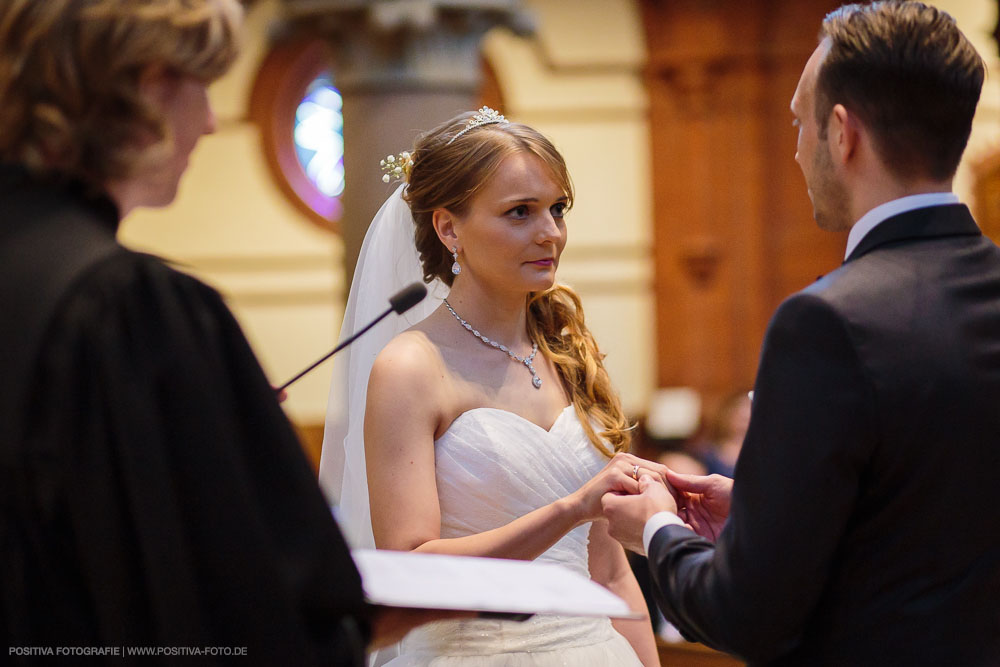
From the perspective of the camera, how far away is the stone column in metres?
5.29

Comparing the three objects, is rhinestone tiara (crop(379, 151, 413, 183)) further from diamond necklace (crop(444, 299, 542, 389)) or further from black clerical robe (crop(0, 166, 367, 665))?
black clerical robe (crop(0, 166, 367, 665))

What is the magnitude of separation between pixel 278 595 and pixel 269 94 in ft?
25.7

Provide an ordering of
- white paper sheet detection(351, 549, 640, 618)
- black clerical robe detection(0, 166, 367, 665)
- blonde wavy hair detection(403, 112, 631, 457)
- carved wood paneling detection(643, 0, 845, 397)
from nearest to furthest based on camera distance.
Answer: black clerical robe detection(0, 166, 367, 665)
white paper sheet detection(351, 549, 640, 618)
blonde wavy hair detection(403, 112, 631, 457)
carved wood paneling detection(643, 0, 845, 397)

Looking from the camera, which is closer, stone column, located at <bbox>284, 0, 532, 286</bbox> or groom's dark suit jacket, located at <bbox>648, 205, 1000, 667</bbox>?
groom's dark suit jacket, located at <bbox>648, 205, 1000, 667</bbox>

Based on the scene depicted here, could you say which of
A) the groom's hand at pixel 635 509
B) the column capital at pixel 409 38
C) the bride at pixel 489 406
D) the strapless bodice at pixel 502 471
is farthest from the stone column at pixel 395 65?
the groom's hand at pixel 635 509

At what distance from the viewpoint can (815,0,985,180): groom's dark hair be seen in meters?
1.53

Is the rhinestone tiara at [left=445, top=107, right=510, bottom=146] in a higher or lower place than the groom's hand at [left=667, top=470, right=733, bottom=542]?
higher

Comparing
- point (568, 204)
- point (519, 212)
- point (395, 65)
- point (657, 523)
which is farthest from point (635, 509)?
point (395, 65)

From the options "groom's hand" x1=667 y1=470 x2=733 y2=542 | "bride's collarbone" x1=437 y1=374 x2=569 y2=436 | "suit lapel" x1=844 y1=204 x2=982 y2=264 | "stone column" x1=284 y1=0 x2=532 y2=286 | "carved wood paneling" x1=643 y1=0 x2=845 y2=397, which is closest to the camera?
"suit lapel" x1=844 y1=204 x2=982 y2=264

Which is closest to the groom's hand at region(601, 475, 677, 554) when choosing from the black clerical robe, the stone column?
the black clerical robe

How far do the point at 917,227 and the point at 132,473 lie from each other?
106 cm

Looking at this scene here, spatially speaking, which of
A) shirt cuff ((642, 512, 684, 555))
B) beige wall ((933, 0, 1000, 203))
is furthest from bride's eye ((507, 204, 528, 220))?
beige wall ((933, 0, 1000, 203))

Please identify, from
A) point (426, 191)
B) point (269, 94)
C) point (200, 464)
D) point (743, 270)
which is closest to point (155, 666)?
point (200, 464)

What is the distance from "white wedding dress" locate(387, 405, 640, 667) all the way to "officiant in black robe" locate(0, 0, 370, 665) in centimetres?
100
